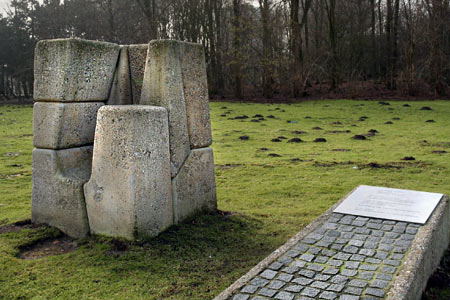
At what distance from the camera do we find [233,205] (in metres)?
7.68

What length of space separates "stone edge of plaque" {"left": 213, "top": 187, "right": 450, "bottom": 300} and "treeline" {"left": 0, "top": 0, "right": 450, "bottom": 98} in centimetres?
2270

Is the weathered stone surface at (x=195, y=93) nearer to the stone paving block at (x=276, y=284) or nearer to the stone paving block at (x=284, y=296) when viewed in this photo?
the stone paving block at (x=276, y=284)

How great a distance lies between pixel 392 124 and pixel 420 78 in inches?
495

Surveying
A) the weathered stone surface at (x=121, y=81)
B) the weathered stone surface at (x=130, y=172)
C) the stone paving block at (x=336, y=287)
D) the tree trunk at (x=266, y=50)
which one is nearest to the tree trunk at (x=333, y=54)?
the tree trunk at (x=266, y=50)

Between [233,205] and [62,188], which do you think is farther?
[233,205]

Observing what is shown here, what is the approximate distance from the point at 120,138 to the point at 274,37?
1042 inches

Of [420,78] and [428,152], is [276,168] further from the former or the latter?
[420,78]

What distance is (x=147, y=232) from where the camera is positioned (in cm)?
557

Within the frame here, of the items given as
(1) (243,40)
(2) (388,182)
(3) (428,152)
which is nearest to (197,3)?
(1) (243,40)

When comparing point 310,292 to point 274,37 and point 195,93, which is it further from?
point 274,37

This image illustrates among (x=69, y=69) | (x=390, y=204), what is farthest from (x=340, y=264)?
(x=69, y=69)

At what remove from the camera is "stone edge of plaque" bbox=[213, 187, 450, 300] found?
400 cm

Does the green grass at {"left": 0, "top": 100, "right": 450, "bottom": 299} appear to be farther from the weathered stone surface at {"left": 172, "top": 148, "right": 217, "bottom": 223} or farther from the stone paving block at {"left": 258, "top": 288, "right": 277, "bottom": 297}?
the stone paving block at {"left": 258, "top": 288, "right": 277, "bottom": 297}

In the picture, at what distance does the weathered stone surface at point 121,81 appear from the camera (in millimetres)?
6559
